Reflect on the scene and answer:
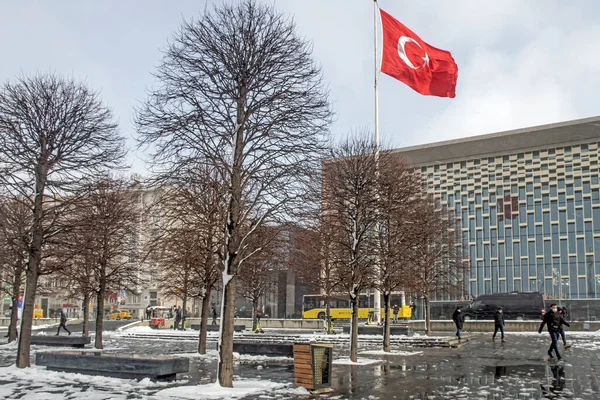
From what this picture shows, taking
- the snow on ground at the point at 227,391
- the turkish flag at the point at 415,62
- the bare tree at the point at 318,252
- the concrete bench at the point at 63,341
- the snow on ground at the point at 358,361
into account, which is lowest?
the concrete bench at the point at 63,341

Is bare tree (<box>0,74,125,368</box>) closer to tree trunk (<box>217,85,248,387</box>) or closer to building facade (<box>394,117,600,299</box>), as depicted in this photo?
tree trunk (<box>217,85,248,387</box>)

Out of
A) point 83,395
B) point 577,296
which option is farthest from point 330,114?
point 577,296

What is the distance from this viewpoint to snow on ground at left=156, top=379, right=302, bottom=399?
1261 cm

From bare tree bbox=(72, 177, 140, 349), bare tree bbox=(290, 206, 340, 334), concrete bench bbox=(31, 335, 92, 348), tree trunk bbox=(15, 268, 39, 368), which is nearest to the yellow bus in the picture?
bare tree bbox=(290, 206, 340, 334)

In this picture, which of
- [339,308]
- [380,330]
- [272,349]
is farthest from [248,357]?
[339,308]

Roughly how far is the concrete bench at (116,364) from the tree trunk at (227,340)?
6.87 feet

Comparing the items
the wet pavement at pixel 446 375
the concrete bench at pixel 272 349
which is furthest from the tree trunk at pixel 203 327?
the concrete bench at pixel 272 349

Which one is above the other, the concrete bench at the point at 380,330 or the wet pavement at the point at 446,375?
the wet pavement at the point at 446,375

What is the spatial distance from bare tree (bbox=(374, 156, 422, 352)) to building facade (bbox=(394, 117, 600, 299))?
181 feet

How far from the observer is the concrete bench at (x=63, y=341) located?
27.1 meters

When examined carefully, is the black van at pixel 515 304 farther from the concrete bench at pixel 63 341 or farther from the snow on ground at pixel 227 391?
the snow on ground at pixel 227 391

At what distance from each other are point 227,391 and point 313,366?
6.41 feet

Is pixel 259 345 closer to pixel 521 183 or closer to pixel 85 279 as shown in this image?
pixel 85 279

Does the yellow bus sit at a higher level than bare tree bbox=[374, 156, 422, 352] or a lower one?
lower
